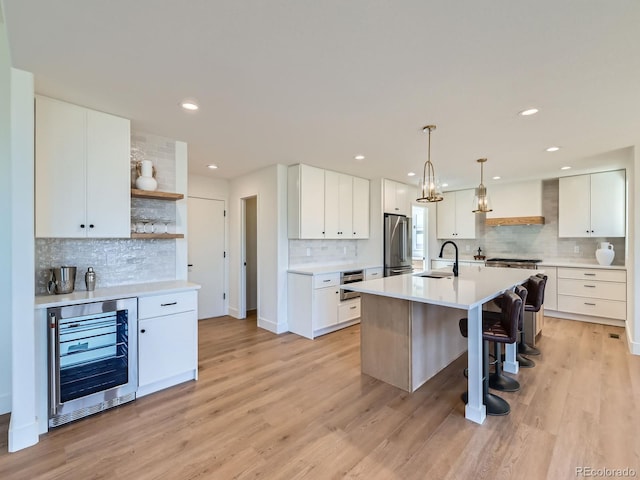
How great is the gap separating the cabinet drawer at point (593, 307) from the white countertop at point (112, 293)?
5586 mm

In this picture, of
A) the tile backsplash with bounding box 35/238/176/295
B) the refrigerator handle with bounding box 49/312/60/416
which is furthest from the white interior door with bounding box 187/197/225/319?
the refrigerator handle with bounding box 49/312/60/416

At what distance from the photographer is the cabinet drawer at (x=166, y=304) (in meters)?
2.54

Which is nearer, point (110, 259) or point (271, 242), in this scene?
point (110, 259)

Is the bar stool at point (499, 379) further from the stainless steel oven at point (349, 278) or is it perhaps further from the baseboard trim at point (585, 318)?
the baseboard trim at point (585, 318)

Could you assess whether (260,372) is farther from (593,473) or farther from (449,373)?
(593,473)

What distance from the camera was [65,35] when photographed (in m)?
1.62

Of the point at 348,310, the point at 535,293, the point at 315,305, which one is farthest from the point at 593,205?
the point at 315,305

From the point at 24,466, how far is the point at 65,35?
2503 mm

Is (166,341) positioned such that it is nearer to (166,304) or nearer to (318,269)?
(166,304)

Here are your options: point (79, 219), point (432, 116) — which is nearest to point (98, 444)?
point (79, 219)

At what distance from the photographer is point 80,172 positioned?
2438mm

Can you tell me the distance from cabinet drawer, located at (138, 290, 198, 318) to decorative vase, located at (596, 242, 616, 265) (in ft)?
19.4

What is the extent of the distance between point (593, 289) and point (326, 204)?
4.32m

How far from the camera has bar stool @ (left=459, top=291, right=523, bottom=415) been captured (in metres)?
2.26
